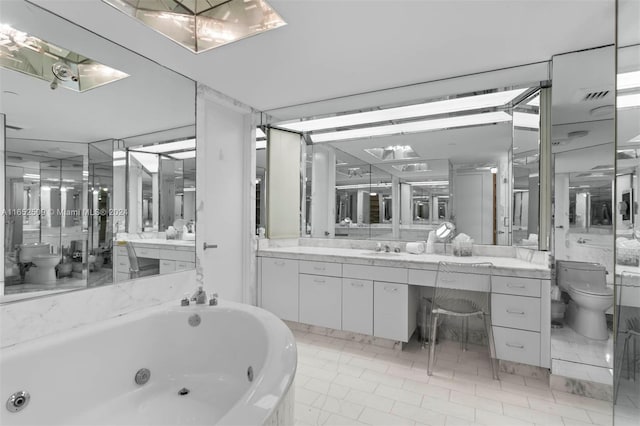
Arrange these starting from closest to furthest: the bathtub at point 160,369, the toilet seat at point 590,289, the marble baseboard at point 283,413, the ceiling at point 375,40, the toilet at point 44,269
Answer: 1. the marble baseboard at point 283,413
2. the bathtub at point 160,369
3. the toilet at point 44,269
4. the ceiling at point 375,40
5. the toilet seat at point 590,289

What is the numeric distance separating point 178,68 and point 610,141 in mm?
3135

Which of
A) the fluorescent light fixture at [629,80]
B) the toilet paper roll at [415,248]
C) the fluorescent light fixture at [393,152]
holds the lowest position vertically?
the toilet paper roll at [415,248]

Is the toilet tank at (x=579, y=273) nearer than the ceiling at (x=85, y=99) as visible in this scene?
No

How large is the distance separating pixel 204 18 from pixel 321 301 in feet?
8.10

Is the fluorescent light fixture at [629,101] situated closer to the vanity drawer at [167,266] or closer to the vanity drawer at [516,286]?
the vanity drawer at [516,286]

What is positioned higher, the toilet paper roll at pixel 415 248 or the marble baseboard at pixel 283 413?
the toilet paper roll at pixel 415 248

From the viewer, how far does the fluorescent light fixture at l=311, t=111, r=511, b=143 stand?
280cm

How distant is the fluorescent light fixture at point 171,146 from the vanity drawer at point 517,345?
9.36ft

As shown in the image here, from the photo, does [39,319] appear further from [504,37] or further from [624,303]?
[504,37]

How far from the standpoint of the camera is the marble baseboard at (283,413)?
0.94 m

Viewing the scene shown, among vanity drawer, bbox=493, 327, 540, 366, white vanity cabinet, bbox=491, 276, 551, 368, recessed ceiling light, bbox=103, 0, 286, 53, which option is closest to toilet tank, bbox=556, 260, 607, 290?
white vanity cabinet, bbox=491, 276, 551, 368

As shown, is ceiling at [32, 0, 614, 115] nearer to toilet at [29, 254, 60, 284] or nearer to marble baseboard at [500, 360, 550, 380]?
toilet at [29, 254, 60, 284]

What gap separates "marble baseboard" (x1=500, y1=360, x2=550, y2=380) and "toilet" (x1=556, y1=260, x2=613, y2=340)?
0.42 m

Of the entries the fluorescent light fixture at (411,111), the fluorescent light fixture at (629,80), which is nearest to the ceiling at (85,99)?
the fluorescent light fixture at (411,111)
